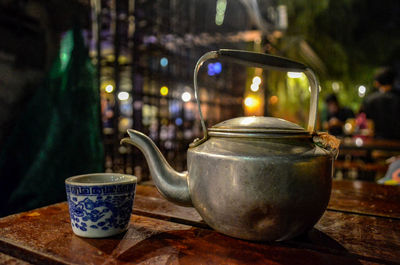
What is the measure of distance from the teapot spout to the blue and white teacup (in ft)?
0.33

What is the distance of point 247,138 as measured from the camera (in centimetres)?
69

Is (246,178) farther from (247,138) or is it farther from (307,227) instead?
(307,227)

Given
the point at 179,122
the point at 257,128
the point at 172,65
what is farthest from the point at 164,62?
the point at 257,128

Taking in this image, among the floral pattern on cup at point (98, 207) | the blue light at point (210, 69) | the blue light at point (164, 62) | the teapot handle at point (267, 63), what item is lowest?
the floral pattern on cup at point (98, 207)

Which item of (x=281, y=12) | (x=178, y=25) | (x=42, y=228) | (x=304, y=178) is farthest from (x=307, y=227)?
(x=281, y=12)

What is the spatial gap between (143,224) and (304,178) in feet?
1.55

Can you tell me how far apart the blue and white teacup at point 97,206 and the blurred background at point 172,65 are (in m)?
0.77

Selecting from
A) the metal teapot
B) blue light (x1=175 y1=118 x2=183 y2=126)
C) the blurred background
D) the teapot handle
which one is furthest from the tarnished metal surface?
blue light (x1=175 y1=118 x2=183 y2=126)

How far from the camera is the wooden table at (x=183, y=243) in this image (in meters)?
0.62

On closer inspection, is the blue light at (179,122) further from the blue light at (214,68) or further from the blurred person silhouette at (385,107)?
the blurred person silhouette at (385,107)

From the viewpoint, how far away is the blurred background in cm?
150

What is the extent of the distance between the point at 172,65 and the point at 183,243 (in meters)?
4.41

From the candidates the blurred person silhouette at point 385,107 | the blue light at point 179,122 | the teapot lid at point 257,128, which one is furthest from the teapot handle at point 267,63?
the blurred person silhouette at point 385,107

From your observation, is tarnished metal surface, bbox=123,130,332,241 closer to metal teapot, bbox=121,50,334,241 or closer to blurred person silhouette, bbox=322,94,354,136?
metal teapot, bbox=121,50,334,241
